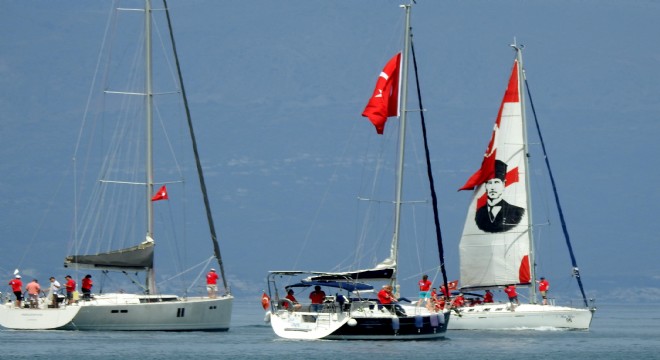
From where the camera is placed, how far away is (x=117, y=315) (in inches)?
2714

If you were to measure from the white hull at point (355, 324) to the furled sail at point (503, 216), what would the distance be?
16.7 meters

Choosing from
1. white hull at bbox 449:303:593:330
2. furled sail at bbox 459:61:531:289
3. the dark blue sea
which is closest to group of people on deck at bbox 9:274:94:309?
the dark blue sea

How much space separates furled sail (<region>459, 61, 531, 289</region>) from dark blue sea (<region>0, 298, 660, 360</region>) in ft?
13.0

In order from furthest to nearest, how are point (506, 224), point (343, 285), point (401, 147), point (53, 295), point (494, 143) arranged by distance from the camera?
point (494, 143) → point (506, 224) → point (53, 295) → point (401, 147) → point (343, 285)

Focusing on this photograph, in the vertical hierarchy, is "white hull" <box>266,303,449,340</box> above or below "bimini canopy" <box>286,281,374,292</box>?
below

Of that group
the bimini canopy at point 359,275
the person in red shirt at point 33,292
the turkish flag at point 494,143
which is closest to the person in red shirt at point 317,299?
the bimini canopy at point 359,275

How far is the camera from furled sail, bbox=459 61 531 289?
262 feet

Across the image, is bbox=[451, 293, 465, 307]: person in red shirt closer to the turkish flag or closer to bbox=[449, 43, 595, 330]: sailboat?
bbox=[449, 43, 595, 330]: sailboat

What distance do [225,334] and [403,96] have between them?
14.7m

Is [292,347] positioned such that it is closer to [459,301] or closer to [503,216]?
[459,301]

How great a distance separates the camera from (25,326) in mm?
70500

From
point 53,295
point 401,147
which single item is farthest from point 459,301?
point 53,295

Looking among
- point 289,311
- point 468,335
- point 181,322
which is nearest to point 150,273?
point 181,322

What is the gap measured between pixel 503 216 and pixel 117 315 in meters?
21.1
